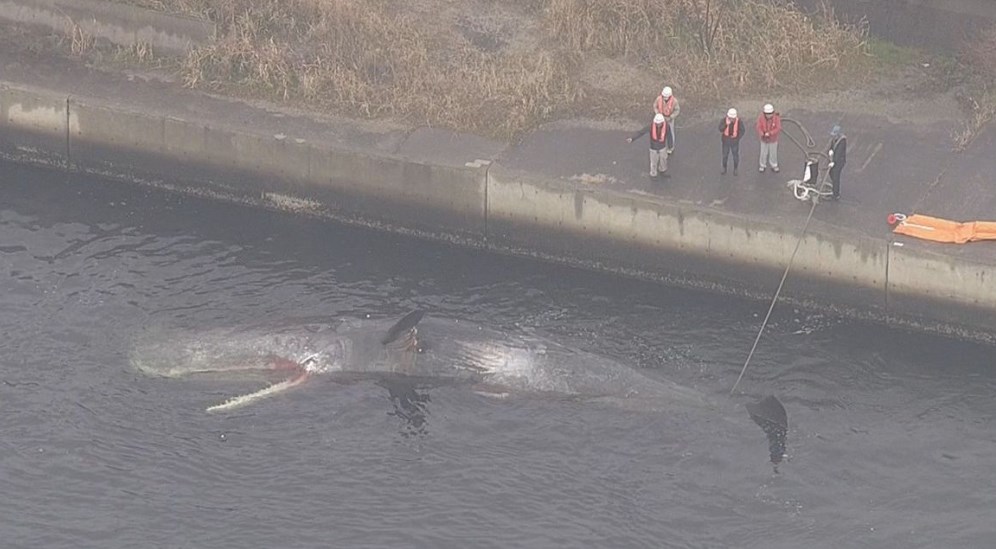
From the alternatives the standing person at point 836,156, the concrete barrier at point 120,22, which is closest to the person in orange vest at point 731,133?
the standing person at point 836,156

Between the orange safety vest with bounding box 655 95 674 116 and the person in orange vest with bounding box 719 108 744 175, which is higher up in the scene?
the orange safety vest with bounding box 655 95 674 116

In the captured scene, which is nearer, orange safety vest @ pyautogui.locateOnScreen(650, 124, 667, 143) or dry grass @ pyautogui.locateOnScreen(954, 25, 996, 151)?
orange safety vest @ pyautogui.locateOnScreen(650, 124, 667, 143)

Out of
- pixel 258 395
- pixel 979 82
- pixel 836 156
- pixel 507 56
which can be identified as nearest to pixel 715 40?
pixel 507 56

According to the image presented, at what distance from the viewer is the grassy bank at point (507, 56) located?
129ft

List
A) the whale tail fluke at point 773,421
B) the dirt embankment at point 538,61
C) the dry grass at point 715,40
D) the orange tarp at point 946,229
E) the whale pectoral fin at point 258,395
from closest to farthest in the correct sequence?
the whale tail fluke at point 773,421 → the whale pectoral fin at point 258,395 → the orange tarp at point 946,229 → the dirt embankment at point 538,61 → the dry grass at point 715,40

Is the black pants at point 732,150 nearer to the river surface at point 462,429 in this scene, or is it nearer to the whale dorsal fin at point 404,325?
the river surface at point 462,429

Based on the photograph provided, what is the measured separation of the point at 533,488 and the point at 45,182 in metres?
17.4

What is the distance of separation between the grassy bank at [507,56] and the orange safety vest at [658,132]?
4.13 meters

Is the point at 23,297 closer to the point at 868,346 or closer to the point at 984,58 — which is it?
the point at 868,346

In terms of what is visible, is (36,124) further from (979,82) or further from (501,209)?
(979,82)

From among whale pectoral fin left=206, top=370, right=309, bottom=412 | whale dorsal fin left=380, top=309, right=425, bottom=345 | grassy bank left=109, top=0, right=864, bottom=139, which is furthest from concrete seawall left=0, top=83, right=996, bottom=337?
whale pectoral fin left=206, top=370, right=309, bottom=412

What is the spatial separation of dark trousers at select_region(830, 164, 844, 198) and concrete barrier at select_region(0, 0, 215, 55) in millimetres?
16649

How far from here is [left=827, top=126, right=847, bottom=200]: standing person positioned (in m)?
33.9

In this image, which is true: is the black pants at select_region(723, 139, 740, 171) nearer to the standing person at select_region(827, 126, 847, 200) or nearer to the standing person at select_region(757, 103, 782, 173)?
the standing person at select_region(757, 103, 782, 173)
